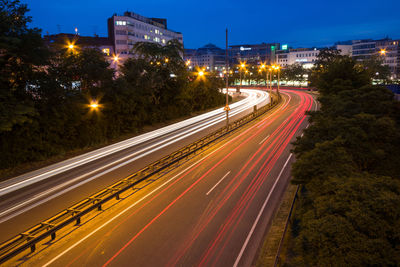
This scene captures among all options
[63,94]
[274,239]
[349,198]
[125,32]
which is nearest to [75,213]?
[274,239]

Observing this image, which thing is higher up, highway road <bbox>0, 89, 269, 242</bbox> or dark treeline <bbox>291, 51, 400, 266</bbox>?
dark treeline <bbox>291, 51, 400, 266</bbox>

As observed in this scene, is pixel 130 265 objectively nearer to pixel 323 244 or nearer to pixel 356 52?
pixel 323 244

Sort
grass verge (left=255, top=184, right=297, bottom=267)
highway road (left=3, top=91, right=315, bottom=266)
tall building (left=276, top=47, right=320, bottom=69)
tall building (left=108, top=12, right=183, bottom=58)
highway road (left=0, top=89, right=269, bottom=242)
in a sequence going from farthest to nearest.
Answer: tall building (left=276, top=47, right=320, bottom=69) < tall building (left=108, top=12, right=183, bottom=58) < highway road (left=0, top=89, right=269, bottom=242) < highway road (left=3, top=91, right=315, bottom=266) < grass verge (left=255, top=184, right=297, bottom=267)

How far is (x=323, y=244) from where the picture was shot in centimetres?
694

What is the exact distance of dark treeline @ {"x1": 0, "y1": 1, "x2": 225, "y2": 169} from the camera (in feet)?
66.8

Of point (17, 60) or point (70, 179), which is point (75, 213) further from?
point (17, 60)

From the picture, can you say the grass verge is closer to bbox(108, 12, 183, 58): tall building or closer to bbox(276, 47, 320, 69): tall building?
bbox(108, 12, 183, 58): tall building

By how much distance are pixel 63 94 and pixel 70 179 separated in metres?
9.13

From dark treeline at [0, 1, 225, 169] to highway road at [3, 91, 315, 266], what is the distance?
1140 centimetres

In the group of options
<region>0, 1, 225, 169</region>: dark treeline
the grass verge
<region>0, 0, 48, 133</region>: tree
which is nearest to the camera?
the grass verge

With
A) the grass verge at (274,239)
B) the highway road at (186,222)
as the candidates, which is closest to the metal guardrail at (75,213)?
the highway road at (186,222)

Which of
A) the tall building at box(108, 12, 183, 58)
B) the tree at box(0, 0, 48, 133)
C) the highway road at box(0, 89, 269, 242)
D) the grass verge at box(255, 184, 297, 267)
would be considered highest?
the tall building at box(108, 12, 183, 58)

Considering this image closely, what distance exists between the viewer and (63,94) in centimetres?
2348

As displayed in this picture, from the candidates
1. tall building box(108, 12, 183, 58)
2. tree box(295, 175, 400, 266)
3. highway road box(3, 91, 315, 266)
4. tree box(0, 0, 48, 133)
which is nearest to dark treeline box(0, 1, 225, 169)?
tree box(0, 0, 48, 133)
